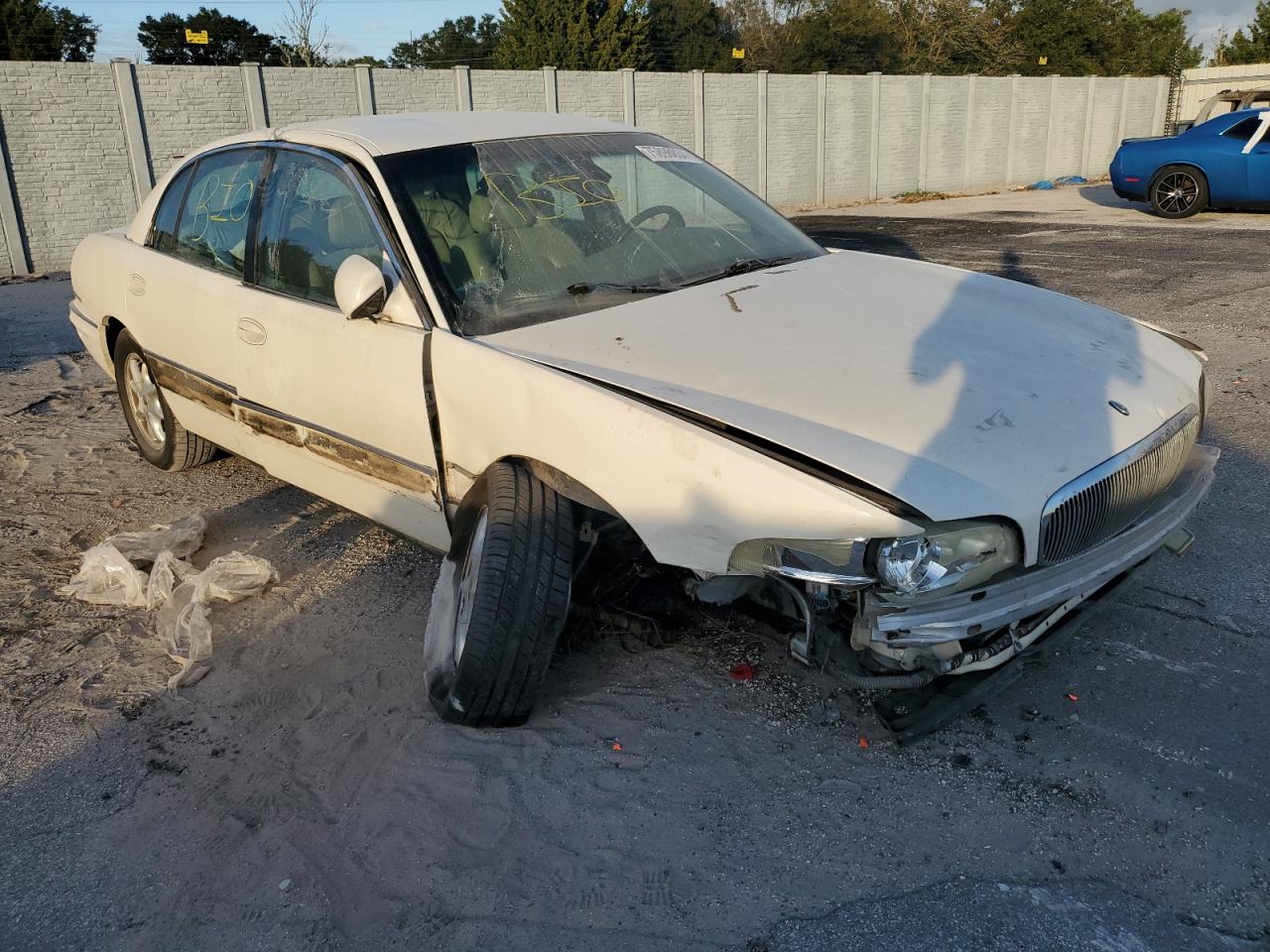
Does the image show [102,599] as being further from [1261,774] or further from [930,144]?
[930,144]

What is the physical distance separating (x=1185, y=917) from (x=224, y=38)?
34.0 metres

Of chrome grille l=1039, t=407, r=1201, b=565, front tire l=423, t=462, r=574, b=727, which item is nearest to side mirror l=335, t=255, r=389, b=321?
front tire l=423, t=462, r=574, b=727

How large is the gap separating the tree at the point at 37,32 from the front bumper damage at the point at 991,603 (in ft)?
74.5

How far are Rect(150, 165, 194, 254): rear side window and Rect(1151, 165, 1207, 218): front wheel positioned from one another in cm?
1423

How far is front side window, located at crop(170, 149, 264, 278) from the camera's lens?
4.25 metres

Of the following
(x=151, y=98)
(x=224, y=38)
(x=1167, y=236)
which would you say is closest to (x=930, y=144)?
(x=1167, y=236)

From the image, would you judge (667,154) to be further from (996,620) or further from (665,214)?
(996,620)

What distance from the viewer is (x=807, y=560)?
8.22 feet

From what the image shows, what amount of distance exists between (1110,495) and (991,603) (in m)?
0.52

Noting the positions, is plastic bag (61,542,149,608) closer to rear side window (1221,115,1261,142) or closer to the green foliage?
rear side window (1221,115,1261,142)

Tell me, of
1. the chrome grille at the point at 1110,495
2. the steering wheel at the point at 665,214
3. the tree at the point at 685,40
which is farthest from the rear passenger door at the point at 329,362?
the tree at the point at 685,40

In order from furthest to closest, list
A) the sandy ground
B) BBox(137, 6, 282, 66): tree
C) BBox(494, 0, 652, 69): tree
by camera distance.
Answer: BBox(494, 0, 652, 69): tree < BBox(137, 6, 282, 66): tree < the sandy ground

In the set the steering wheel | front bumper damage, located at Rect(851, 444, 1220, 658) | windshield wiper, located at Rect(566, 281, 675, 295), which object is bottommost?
front bumper damage, located at Rect(851, 444, 1220, 658)

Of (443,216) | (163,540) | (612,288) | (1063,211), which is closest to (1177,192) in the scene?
(1063,211)
